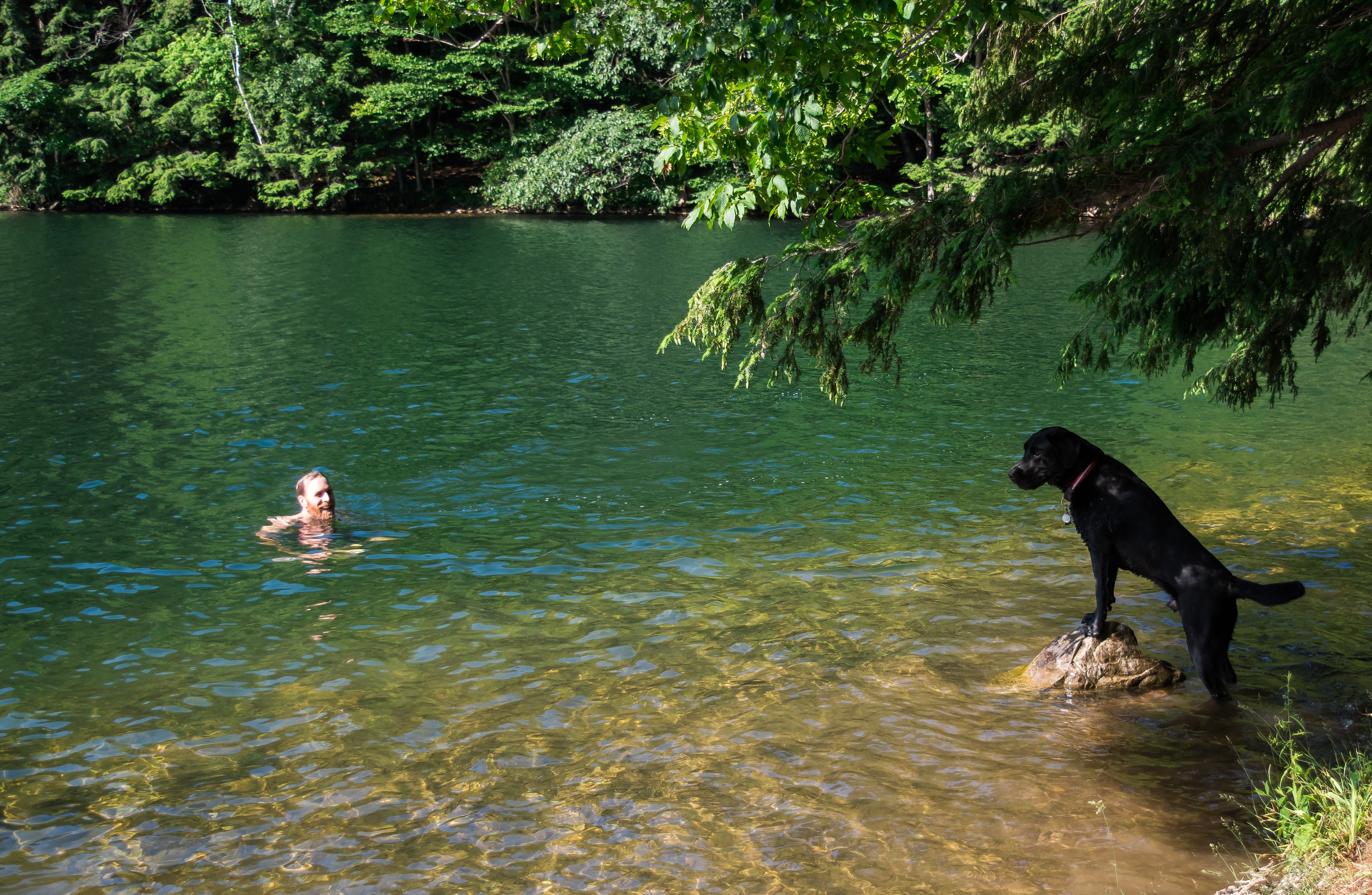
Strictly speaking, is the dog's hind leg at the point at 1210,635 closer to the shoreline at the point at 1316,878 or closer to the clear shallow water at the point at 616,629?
the clear shallow water at the point at 616,629

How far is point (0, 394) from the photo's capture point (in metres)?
16.0

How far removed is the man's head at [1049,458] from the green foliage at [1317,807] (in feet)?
5.76

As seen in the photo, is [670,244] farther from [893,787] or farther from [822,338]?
[893,787]

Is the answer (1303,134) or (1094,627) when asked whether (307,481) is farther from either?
(1303,134)

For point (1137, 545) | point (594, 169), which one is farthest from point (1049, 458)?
point (594, 169)

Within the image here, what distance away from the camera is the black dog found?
19.0 feet

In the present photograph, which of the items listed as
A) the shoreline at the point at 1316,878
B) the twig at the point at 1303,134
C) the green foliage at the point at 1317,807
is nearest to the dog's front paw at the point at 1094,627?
the green foliage at the point at 1317,807

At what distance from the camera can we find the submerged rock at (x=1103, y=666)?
6.50 metres

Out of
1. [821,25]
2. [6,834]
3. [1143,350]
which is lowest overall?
[6,834]

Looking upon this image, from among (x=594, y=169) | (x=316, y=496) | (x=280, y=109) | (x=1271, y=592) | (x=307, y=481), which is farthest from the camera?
(x=280, y=109)

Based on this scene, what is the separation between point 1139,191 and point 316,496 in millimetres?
7678

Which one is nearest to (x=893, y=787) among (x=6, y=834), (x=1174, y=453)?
(x=6, y=834)

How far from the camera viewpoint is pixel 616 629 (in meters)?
8.00

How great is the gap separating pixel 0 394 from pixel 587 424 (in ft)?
29.9
